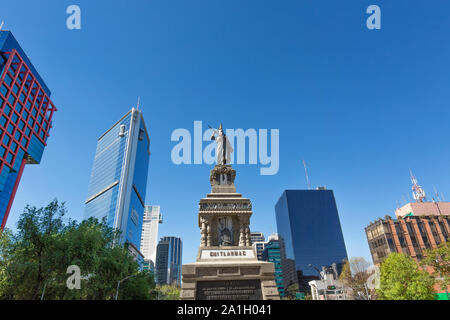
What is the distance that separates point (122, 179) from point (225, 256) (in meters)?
91.3

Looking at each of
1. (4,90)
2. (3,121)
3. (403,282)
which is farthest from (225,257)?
(4,90)

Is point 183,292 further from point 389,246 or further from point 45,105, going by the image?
point 45,105

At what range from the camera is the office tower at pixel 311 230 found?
144375 millimetres

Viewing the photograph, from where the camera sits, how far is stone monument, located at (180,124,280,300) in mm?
16391

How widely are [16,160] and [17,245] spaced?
55.6m

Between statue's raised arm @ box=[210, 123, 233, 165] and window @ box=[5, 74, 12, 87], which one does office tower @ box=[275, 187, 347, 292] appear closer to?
statue's raised arm @ box=[210, 123, 233, 165]

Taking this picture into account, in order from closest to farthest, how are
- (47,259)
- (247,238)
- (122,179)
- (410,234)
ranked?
(247,238) → (47,259) → (410,234) → (122,179)

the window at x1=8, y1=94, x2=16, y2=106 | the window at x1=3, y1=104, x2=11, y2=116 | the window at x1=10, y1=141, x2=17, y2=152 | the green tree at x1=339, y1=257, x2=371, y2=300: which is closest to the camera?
the green tree at x1=339, y1=257, x2=371, y2=300

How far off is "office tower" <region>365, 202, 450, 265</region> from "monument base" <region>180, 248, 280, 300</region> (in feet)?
233

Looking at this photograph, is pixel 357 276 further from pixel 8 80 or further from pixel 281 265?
pixel 281 265

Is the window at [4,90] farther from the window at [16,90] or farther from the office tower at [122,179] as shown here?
the office tower at [122,179]

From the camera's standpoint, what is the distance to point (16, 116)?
66.6m

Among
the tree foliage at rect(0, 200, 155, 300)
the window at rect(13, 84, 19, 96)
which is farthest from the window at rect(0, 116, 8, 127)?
the tree foliage at rect(0, 200, 155, 300)

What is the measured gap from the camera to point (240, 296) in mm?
16375
